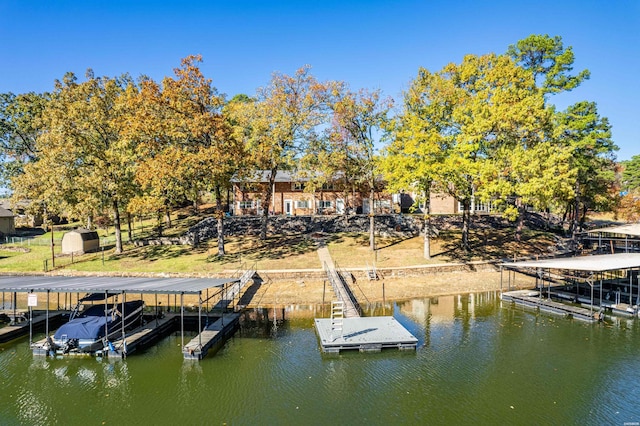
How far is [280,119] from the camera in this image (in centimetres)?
3722

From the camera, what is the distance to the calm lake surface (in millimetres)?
13820

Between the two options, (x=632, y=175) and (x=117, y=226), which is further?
(x=632, y=175)

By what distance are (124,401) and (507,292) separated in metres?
27.8

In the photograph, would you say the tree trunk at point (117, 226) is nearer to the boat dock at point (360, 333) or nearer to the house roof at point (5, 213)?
the boat dock at point (360, 333)

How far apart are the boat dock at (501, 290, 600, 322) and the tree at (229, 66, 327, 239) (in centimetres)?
2323

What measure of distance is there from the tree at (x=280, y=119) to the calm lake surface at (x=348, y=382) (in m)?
20.0

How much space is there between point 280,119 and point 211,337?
901 inches

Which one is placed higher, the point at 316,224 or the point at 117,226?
the point at 117,226

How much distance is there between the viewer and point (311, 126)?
3844cm

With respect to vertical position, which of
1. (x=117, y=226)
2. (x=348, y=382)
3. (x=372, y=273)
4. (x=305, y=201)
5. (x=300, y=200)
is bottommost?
(x=348, y=382)

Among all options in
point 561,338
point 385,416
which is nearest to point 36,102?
point 385,416

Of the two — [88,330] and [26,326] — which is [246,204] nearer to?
[26,326]

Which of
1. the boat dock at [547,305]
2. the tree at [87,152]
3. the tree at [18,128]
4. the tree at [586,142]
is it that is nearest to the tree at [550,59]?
the tree at [586,142]

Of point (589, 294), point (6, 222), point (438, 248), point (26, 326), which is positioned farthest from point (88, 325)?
point (6, 222)
